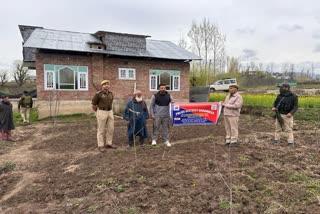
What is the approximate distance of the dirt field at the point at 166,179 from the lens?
3416 mm

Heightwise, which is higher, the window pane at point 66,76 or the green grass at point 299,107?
the window pane at point 66,76

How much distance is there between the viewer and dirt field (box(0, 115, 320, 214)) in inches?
134

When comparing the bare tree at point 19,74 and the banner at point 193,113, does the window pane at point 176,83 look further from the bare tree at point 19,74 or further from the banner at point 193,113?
the bare tree at point 19,74

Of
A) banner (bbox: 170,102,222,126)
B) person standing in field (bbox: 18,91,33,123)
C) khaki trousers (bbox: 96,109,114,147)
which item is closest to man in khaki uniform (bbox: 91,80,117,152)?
khaki trousers (bbox: 96,109,114,147)

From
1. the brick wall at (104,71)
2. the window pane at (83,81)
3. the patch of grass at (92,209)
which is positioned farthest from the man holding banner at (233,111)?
the window pane at (83,81)

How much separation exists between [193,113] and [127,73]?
901 cm

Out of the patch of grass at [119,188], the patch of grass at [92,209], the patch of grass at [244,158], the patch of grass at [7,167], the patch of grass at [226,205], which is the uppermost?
the patch of grass at [244,158]

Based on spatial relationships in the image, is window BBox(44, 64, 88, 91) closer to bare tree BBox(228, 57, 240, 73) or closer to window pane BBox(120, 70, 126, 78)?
window pane BBox(120, 70, 126, 78)

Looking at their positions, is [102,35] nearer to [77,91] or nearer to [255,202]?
[77,91]

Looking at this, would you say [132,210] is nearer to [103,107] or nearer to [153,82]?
[103,107]

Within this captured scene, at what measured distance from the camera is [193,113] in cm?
741

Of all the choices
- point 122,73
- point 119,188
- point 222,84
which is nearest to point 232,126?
point 119,188

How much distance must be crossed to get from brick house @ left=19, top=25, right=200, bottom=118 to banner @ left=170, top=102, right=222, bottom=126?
8411 mm

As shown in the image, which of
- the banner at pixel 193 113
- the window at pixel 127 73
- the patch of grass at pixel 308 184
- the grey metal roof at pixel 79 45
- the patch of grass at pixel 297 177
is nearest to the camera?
the patch of grass at pixel 308 184
